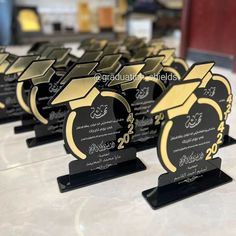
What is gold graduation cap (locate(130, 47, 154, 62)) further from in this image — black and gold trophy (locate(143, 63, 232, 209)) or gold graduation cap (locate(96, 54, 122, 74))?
black and gold trophy (locate(143, 63, 232, 209))

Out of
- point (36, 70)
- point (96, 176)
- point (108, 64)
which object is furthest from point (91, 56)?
point (96, 176)

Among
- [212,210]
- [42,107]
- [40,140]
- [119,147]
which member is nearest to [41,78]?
[42,107]

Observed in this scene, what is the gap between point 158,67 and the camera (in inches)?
33.4

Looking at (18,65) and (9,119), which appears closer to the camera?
(18,65)

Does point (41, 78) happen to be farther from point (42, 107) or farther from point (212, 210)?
point (212, 210)

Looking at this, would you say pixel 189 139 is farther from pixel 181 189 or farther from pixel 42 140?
pixel 42 140

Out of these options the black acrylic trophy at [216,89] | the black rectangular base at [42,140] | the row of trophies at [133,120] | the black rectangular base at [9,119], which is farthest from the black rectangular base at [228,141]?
the black rectangular base at [9,119]

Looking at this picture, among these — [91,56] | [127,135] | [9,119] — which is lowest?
[9,119]

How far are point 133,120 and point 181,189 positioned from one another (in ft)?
0.67

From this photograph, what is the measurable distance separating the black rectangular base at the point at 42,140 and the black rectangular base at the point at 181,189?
0.38 meters

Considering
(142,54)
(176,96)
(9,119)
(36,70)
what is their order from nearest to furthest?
1. (176,96)
2. (36,70)
3. (9,119)
4. (142,54)

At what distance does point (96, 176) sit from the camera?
70cm

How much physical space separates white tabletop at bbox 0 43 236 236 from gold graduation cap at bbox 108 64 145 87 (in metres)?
0.23

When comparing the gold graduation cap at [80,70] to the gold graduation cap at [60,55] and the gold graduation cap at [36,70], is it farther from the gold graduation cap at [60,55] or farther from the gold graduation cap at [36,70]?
the gold graduation cap at [60,55]
